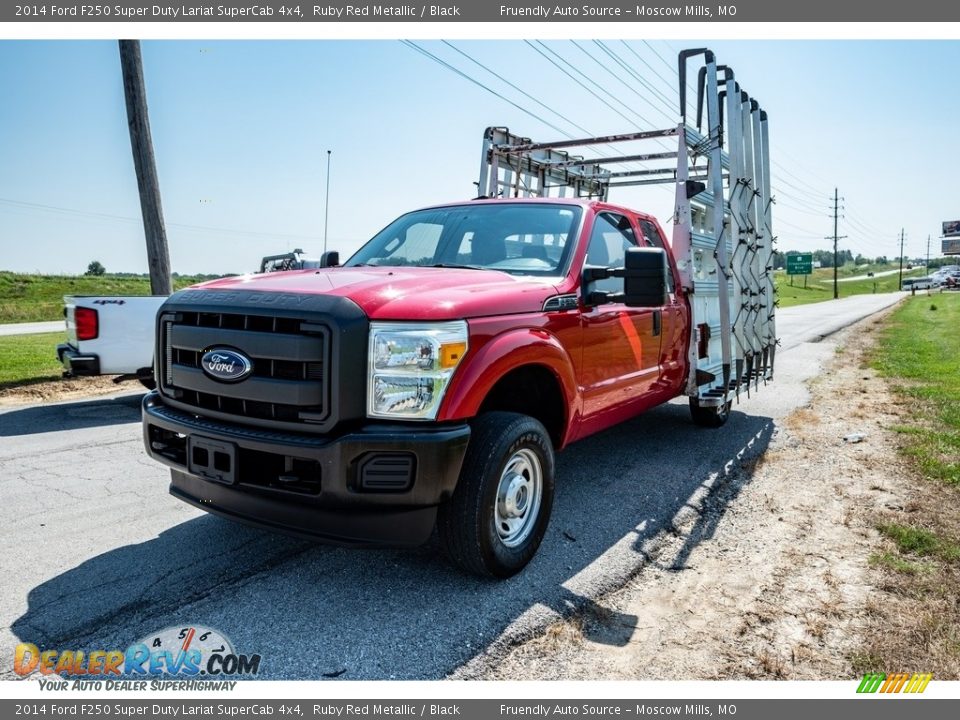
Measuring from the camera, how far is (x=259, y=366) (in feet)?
10.4

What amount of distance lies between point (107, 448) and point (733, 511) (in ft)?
17.2

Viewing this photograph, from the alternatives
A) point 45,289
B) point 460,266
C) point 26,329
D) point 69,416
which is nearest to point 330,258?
point 460,266

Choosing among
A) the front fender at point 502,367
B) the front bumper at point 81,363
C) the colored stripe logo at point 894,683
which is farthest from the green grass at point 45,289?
the colored stripe logo at point 894,683

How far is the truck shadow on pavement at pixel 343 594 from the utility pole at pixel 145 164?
287 inches

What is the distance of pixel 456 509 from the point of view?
318cm

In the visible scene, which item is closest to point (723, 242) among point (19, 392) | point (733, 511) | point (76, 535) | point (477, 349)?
point (733, 511)

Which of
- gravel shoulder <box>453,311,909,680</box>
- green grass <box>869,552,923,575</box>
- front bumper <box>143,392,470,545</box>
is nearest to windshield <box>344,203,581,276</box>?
front bumper <box>143,392,470,545</box>

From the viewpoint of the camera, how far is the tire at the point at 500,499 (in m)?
3.18

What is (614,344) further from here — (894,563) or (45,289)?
(45,289)

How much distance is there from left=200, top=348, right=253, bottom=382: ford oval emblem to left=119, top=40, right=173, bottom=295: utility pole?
27.0ft

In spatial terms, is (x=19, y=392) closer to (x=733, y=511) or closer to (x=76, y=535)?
(x=76, y=535)

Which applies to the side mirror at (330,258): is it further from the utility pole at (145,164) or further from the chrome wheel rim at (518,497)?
the utility pole at (145,164)

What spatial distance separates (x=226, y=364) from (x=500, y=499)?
1.50 meters

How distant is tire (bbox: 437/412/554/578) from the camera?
3180 millimetres
